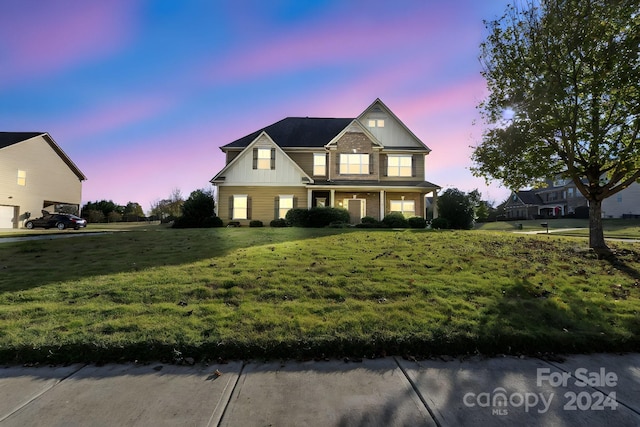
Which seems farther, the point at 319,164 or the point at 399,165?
the point at 399,165

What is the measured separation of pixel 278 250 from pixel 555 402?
7.43 metres

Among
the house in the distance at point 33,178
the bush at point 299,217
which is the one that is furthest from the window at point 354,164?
the house in the distance at point 33,178

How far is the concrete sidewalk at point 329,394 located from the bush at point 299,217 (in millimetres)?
14452

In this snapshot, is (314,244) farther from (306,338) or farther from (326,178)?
(326,178)

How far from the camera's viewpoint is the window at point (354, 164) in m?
24.2

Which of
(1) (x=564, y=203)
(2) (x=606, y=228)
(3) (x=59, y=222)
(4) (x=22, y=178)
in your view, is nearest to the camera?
(3) (x=59, y=222)

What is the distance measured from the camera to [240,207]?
22.5 meters

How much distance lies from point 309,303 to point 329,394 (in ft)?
7.35

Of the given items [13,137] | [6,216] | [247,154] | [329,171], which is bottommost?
[6,216]

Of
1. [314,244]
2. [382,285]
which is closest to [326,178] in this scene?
[314,244]

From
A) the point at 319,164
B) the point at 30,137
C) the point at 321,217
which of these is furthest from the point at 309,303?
the point at 30,137

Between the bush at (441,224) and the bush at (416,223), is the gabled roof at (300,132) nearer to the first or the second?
the bush at (416,223)

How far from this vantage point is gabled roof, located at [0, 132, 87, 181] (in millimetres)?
29517

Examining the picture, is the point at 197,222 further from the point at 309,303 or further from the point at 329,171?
the point at 309,303
